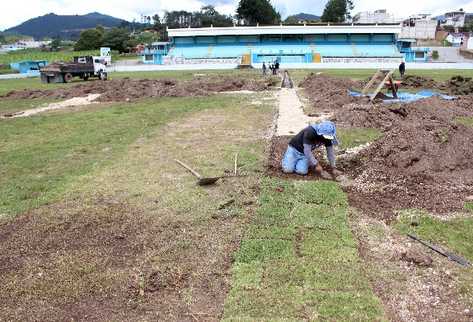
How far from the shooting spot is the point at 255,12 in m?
106

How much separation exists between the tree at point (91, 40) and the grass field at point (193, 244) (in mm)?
92581

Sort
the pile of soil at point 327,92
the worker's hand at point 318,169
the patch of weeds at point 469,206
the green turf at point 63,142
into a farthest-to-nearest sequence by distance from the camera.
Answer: the pile of soil at point 327,92
the green turf at point 63,142
the worker's hand at point 318,169
the patch of weeds at point 469,206

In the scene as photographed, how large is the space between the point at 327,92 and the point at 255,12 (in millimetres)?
90273

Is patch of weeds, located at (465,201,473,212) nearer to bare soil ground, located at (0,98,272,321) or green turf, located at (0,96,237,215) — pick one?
bare soil ground, located at (0,98,272,321)

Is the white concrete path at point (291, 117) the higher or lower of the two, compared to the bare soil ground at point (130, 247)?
higher

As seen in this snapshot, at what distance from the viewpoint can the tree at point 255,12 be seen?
344 feet

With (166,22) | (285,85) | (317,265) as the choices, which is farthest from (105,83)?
(166,22)

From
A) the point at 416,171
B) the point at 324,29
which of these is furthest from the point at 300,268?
the point at 324,29

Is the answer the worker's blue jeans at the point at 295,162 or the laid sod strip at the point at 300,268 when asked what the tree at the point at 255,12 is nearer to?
the worker's blue jeans at the point at 295,162

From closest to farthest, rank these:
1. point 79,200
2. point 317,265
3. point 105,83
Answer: point 317,265 → point 79,200 → point 105,83

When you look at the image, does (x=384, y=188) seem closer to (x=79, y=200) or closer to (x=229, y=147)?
(x=229, y=147)

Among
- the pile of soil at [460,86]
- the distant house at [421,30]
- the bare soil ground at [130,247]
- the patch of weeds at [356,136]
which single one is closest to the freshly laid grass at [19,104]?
the bare soil ground at [130,247]

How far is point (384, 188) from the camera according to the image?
27.9ft

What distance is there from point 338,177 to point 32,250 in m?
6.02
